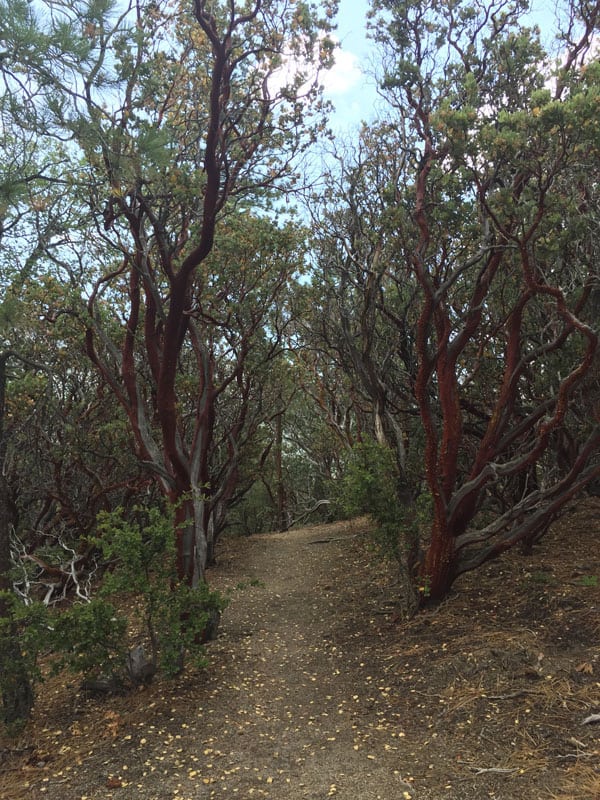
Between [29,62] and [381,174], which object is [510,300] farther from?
[29,62]

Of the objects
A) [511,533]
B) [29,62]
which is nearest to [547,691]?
[511,533]

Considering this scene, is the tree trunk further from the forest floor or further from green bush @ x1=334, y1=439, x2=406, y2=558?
green bush @ x1=334, y1=439, x2=406, y2=558

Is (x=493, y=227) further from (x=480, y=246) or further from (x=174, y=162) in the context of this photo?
(x=174, y=162)

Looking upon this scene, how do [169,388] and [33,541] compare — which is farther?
[33,541]

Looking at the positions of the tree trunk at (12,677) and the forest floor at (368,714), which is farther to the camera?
the tree trunk at (12,677)

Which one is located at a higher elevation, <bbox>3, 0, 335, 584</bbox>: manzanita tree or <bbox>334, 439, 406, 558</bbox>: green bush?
<bbox>3, 0, 335, 584</bbox>: manzanita tree

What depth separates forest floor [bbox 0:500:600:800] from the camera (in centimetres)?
382

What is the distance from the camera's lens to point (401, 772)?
12.7 ft

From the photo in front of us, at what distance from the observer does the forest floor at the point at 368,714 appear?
A: 12.5 ft

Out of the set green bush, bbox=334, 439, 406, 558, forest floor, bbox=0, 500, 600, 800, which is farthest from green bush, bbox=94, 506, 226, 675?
green bush, bbox=334, 439, 406, 558

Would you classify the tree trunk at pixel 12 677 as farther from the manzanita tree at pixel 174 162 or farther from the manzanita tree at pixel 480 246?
the manzanita tree at pixel 480 246

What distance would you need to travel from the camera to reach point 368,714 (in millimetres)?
4832

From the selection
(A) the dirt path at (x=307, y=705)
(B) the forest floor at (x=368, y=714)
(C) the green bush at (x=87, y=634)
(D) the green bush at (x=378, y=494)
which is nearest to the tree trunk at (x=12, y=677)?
(B) the forest floor at (x=368, y=714)

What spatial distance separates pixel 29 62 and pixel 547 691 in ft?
20.7
